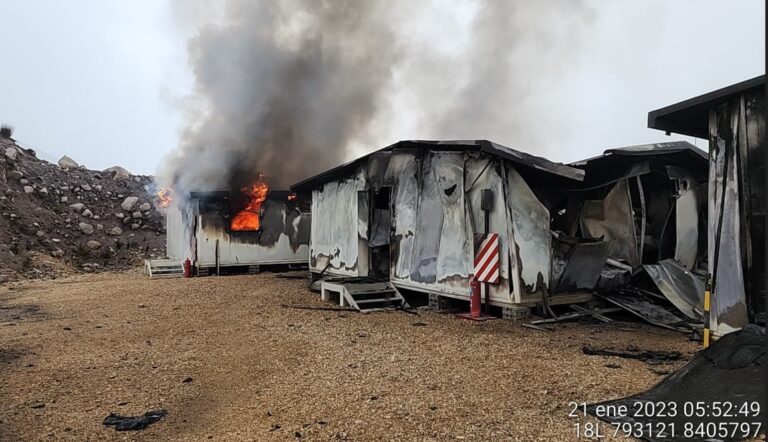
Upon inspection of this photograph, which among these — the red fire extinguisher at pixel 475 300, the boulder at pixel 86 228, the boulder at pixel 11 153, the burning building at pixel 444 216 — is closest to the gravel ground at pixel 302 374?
the red fire extinguisher at pixel 475 300

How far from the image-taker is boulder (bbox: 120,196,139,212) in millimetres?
24609

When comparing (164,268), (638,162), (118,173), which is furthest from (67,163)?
(638,162)

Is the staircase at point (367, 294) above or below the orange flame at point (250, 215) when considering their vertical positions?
below

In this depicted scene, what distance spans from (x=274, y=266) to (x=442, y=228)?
30.8 ft

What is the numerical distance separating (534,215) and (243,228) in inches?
444

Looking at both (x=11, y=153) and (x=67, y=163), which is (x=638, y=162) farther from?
(x=67, y=163)

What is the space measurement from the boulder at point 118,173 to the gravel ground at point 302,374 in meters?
19.7

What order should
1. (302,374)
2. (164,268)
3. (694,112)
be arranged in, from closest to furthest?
(302,374)
(694,112)
(164,268)

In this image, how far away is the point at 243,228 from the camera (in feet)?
56.5

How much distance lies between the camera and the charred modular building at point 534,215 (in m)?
8.88

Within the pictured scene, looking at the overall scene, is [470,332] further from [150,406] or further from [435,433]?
[150,406]

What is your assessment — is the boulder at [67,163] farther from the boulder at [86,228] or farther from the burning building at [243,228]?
the burning building at [243,228]

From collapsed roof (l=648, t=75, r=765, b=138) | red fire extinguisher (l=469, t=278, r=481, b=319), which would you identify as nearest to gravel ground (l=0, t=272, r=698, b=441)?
red fire extinguisher (l=469, t=278, r=481, b=319)

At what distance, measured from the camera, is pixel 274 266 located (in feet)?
58.6
